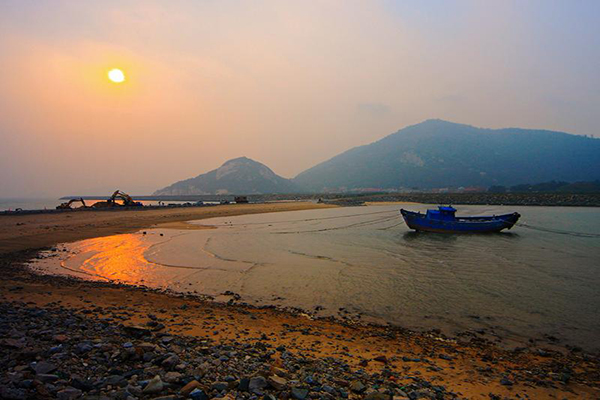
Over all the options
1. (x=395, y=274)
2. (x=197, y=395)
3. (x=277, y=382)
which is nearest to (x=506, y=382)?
(x=277, y=382)

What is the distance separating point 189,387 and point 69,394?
1675 mm

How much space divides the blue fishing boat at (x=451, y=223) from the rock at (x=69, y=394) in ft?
117

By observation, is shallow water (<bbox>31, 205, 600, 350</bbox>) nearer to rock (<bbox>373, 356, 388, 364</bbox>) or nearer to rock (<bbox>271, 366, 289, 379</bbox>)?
rock (<bbox>373, 356, 388, 364</bbox>)

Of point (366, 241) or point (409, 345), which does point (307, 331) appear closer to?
point (409, 345)

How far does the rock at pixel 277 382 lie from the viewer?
520 cm

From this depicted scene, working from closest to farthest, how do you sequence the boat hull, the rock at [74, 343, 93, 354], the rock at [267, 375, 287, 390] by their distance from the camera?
1. the rock at [267, 375, 287, 390]
2. the rock at [74, 343, 93, 354]
3. the boat hull

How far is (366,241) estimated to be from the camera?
28.7 m

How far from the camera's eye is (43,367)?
5082mm

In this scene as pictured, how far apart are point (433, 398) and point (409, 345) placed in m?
3.26

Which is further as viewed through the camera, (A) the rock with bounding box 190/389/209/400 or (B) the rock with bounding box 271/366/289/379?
(B) the rock with bounding box 271/366/289/379

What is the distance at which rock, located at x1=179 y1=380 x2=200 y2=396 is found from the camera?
15.7 feet

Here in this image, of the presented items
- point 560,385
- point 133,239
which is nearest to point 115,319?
point 560,385

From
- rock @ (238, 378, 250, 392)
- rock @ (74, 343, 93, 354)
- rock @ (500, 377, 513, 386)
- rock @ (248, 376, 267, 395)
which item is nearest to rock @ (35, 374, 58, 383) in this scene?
rock @ (74, 343, 93, 354)

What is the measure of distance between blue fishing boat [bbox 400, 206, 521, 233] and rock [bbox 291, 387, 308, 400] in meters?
33.8
